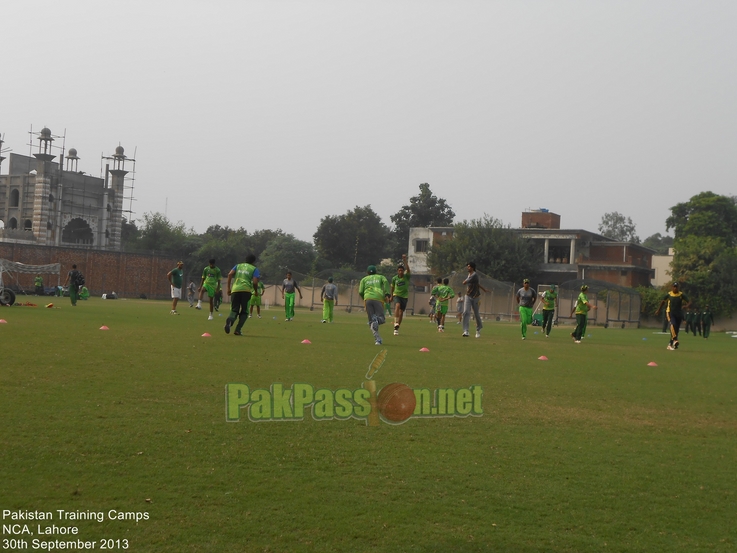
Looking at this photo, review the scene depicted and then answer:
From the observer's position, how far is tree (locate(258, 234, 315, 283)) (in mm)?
85500

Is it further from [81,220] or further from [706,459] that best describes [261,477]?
[81,220]

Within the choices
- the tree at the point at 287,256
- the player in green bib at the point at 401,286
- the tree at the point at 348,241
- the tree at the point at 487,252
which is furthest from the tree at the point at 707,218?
the player in green bib at the point at 401,286

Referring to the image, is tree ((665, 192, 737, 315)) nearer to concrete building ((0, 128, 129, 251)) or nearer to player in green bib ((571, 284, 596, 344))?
player in green bib ((571, 284, 596, 344))

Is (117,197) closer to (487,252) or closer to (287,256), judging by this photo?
(287,256)

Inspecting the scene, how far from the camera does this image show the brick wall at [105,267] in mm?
68375

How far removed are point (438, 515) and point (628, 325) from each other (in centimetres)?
4657

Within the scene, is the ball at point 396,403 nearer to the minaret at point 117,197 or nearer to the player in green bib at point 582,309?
the player in green bib at point 582,309

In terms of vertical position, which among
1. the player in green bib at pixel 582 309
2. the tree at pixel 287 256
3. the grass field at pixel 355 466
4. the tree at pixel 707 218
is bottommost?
the grass field at pixel 355 466

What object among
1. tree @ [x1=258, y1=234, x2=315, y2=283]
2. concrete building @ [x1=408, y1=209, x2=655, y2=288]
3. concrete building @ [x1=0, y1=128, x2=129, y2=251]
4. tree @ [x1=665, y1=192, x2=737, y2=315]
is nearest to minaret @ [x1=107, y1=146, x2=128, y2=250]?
concrete building @ [x1=0, y1=128, x2=129, y2=251]

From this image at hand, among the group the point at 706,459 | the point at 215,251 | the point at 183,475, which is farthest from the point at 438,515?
the point at 215,251

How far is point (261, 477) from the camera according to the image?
237 inches

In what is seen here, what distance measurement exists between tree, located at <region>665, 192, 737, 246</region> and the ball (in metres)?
81.8

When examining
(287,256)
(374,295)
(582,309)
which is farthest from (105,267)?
(374,295)

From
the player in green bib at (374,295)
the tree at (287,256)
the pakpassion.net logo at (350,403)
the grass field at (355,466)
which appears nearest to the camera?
the grass field at (355,466)
